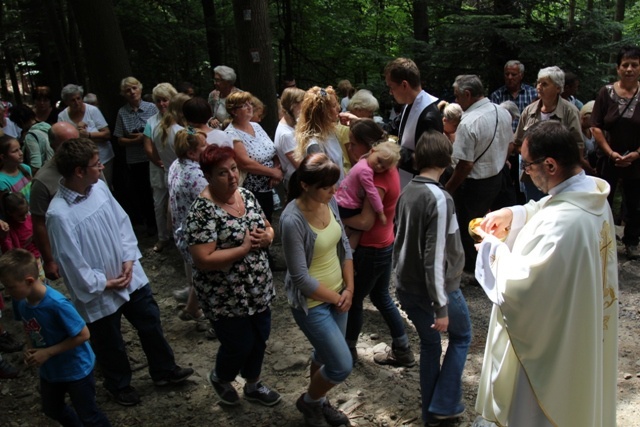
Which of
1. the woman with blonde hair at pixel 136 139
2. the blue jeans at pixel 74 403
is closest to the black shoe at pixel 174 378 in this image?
the blue jeans at pixel 74 403

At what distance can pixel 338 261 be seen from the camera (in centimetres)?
360

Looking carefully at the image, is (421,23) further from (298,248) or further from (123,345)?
(123,345)

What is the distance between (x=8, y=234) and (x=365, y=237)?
→ 3136 millimetres

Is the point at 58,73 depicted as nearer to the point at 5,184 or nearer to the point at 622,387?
the point at 5,184

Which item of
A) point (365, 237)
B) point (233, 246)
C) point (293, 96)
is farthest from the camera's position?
point (293, 96)

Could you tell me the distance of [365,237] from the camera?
162 inches

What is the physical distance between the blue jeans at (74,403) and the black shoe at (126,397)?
59 cm

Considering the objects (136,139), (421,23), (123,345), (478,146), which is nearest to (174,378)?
(123,345)

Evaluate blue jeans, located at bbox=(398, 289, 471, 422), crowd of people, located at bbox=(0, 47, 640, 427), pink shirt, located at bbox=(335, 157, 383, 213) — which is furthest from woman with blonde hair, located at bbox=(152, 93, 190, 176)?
blue jeans, located at bbox=(398, 289, 471, 422)

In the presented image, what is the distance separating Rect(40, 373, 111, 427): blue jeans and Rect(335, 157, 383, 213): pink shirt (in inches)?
82.5

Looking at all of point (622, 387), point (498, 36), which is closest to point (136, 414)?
point (622, 387)

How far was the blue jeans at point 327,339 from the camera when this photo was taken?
133 inches

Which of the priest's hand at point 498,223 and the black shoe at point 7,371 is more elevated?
the priest's hand at point 498,223

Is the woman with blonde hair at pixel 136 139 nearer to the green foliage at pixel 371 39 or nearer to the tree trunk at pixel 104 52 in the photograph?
the tree trunk at pixel 104 52
